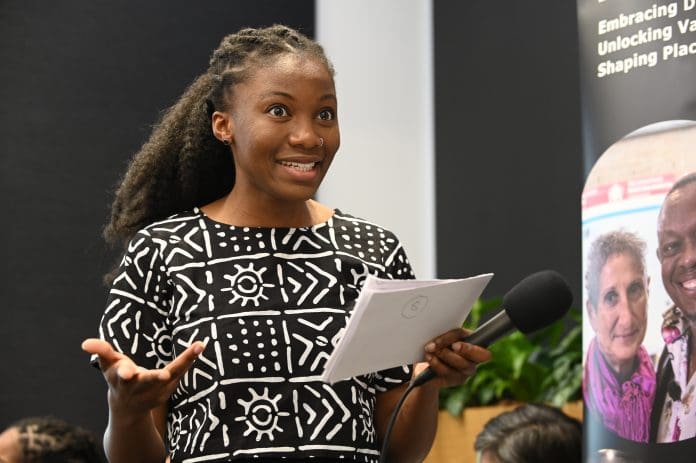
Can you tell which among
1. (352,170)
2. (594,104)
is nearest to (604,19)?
(594,104)

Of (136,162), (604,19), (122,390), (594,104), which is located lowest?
(122,390)

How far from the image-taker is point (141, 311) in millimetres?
1816

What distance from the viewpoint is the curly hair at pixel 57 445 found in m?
2.90

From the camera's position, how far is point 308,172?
1859 mm

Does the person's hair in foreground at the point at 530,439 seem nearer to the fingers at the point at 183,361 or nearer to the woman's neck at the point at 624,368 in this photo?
the woman's neck at the point at 624,368

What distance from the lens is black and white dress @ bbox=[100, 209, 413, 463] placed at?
1.74m

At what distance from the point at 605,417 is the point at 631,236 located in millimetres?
500

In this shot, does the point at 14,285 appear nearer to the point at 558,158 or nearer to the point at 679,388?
the point at 558,158

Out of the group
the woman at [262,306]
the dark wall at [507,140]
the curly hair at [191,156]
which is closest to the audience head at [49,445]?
the curly hair at [191,156]

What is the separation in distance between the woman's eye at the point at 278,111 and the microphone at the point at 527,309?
Result: 20.4 inches

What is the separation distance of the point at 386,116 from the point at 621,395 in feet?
10.5

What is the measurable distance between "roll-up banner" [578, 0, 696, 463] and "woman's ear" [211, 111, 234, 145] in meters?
1.26

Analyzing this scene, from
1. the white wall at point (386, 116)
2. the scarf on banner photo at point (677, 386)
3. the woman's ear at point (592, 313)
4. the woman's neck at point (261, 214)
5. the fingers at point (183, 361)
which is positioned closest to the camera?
the fingers at point (183, 361)

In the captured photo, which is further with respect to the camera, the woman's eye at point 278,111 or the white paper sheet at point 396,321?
the woman's eye at point 278,111
